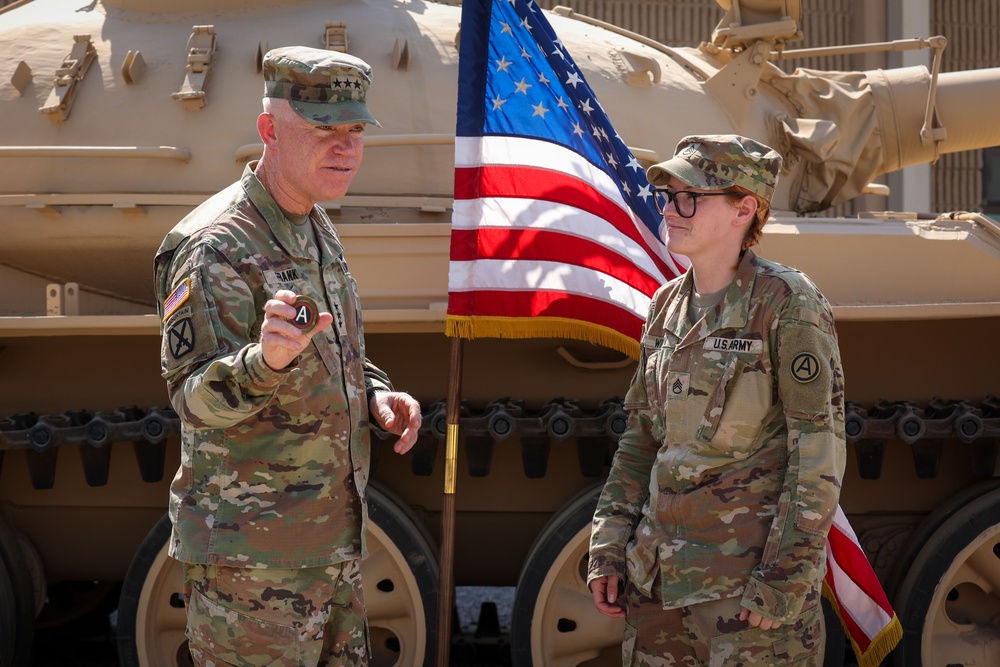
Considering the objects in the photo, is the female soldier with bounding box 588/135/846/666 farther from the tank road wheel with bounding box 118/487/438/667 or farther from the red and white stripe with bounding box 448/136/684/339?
the tank road wheel with bounding box 118/487/438/667

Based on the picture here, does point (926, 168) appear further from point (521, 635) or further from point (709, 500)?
point (709, 500)

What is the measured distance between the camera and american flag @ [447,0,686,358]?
3848mm

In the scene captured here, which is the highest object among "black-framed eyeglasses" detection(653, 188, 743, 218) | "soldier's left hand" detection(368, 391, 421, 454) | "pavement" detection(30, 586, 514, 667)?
"black-framed eyeglasses" detection(653, 188, 743, 218)

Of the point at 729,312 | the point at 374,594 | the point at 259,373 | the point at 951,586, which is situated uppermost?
the point at 729,312

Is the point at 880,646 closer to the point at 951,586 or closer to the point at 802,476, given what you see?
the point at 802,476

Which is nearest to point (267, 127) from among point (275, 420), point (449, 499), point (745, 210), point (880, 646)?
point (275, 420)

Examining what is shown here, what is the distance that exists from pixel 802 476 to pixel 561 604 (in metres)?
2.21

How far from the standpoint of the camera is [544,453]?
4.83 metres

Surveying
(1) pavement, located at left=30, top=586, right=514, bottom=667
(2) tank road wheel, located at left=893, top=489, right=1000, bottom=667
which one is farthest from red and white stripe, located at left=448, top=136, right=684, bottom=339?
(1) pavement, located at left=30, top=586, right=514, bottom=667

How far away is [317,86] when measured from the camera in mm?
2680

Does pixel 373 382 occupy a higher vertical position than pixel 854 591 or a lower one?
higher

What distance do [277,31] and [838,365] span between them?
3302 millimetres

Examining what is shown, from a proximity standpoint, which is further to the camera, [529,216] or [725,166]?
[529,216]

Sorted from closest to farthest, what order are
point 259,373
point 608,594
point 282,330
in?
1. point 282,330
2. point 259,373
3. point 608,594
